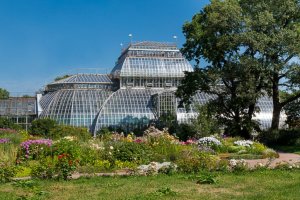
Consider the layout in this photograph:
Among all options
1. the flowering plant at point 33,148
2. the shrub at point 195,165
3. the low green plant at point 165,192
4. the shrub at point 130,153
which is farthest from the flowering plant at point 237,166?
the flowering plant at point 33,148

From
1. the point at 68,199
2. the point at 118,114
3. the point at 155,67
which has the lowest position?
the point at 68,199

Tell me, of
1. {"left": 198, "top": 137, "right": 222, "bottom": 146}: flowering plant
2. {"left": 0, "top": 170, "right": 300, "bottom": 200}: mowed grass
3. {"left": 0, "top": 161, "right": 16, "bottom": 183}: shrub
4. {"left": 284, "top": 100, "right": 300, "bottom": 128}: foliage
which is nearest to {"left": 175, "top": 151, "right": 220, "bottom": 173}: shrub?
{"left": 0, "top": 170, "right": 300, "bottom": 200}: mowed grass

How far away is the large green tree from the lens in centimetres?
2966

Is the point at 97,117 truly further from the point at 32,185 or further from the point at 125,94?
the point at 32,185

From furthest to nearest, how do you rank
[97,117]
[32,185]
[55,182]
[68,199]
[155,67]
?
[155,67] → [97,117] → [55,182] → [32,185] → [68,199]

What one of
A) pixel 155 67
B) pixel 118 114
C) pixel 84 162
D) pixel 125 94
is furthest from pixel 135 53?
pixel 84 162

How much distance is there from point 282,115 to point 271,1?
Answer: 19.9 m

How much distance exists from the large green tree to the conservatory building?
9.90 m

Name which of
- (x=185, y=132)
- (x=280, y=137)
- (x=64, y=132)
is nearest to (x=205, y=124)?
(x=185, y=132)

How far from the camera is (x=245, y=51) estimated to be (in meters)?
31.3

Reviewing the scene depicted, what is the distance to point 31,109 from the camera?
160ft

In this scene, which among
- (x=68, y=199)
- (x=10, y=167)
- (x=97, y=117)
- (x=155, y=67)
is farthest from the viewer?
(x=155, y=67)

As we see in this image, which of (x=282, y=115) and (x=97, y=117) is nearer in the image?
(x=97, y=117)

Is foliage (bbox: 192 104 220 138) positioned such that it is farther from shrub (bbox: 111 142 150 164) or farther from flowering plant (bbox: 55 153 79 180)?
flowering plant (bbox: 55 153 79 180)
